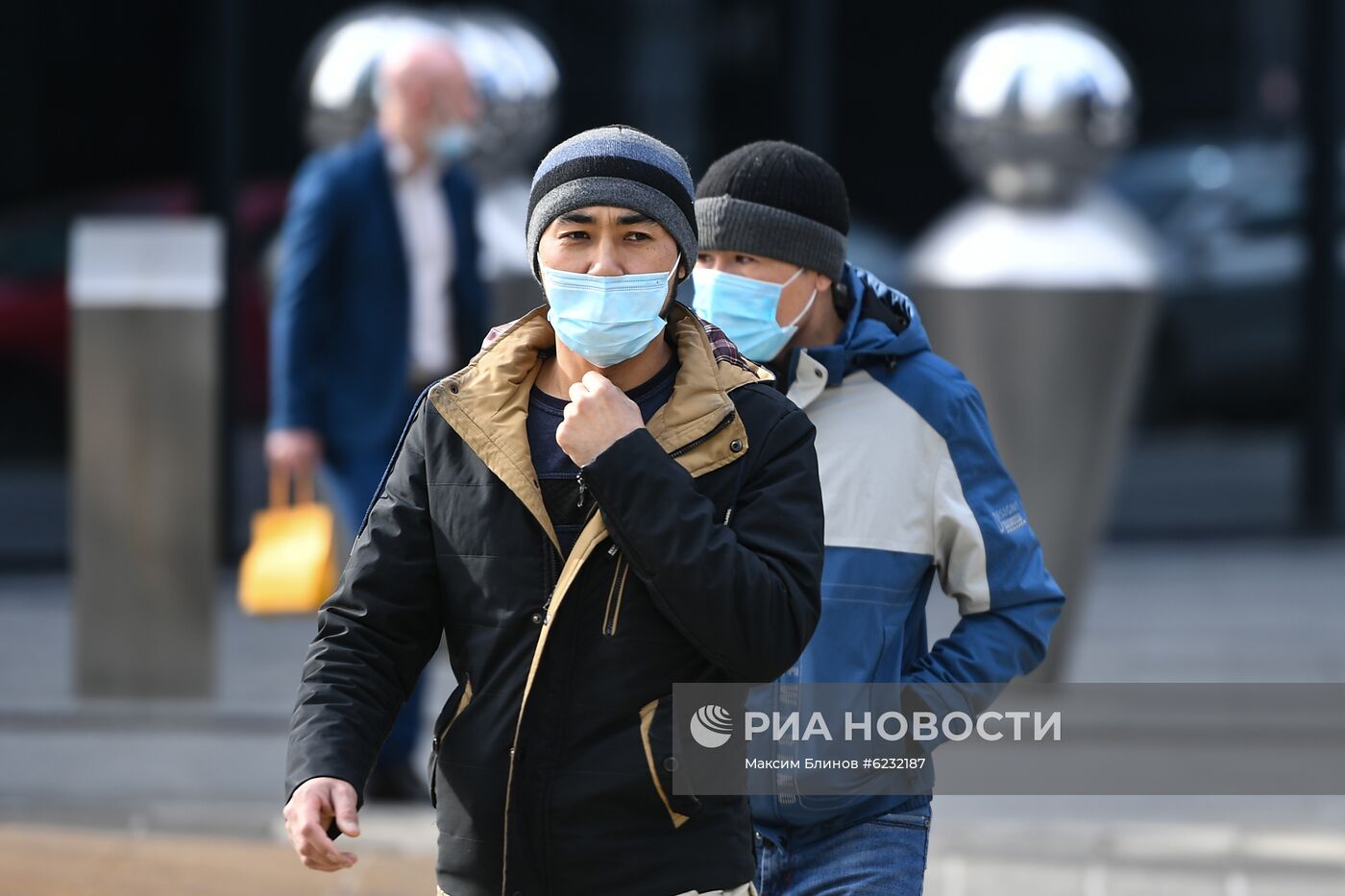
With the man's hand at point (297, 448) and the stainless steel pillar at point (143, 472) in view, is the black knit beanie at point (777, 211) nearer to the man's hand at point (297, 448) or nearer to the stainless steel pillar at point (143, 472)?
the man's hand at point (297, 448)

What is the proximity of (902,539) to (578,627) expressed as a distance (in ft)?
2.48

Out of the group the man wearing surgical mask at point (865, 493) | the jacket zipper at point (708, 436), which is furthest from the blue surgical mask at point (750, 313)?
the jacket zipper at point (708, 436)

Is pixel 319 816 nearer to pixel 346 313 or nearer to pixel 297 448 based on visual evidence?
pixel 297 448

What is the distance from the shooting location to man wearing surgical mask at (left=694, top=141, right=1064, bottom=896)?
3047 millimetres

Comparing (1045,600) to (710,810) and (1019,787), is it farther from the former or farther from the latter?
(1019,787)

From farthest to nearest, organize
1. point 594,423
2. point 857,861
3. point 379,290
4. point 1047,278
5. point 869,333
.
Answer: point 1047,278 < point 379,290 < point 869,333 < point 857,861 < point 594,423

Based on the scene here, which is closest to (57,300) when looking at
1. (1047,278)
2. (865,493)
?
(1047,278)

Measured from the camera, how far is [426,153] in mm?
6027

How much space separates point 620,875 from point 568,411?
55 centimetres

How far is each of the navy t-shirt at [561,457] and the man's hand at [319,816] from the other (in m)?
0.38

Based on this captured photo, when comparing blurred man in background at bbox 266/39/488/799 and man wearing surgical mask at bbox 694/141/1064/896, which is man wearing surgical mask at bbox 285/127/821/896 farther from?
blurred man in background at bbox 266/39/488/799

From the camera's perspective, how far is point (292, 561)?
5.83 metres

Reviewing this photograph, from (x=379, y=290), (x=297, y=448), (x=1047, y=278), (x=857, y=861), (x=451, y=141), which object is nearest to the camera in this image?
(x=857, y=861)

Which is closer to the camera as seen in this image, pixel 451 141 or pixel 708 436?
pixel 708 436
